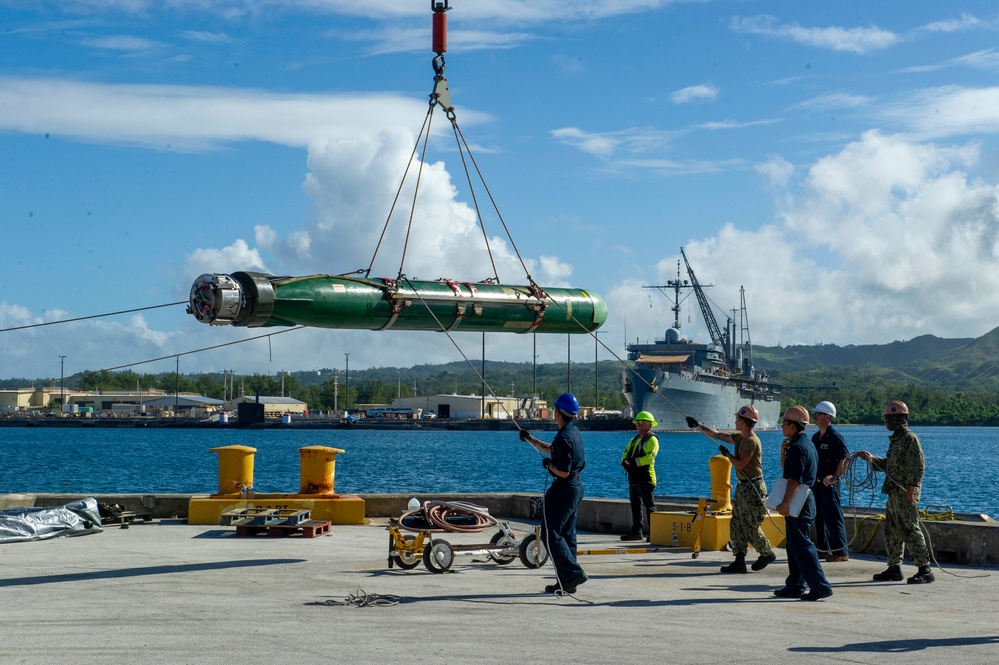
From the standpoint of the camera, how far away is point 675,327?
446 ft

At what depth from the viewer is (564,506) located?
1049 cm

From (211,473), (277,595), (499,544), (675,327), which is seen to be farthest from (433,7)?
(675,327)

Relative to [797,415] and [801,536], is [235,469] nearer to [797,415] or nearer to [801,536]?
[797,415]

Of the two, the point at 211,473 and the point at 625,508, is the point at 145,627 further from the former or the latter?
the point at 211,473

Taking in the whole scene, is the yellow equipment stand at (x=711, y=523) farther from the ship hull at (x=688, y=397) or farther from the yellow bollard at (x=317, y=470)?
the ship hull at (x=688, y=397)

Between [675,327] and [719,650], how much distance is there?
425ft

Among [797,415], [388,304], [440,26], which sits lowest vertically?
[797,415]

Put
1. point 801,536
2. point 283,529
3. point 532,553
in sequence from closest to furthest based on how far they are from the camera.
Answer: point 801,536
point 532,553
point 283,529

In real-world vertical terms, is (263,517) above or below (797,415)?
below

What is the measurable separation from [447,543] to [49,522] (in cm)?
628

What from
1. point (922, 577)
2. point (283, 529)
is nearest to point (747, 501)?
point (922, 577)

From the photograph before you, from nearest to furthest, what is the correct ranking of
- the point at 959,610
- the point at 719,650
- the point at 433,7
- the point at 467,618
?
the point at 719,650, the point at 467,618, the point at 959,610, the point at 433,7

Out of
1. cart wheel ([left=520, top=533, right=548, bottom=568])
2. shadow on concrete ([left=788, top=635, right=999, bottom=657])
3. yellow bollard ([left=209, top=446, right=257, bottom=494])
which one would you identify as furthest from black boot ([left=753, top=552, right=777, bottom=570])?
yellow bollard ([left=209, top=446, right=257, bottom=494])

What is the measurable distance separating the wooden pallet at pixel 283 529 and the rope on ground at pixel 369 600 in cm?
520
